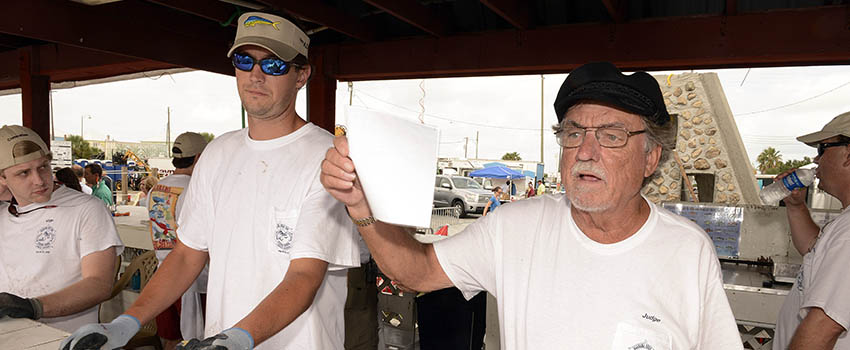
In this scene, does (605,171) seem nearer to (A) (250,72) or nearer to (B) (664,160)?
(B) (664,160)

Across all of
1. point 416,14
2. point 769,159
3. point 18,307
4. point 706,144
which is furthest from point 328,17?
point 769,159

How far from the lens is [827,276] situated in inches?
68.5

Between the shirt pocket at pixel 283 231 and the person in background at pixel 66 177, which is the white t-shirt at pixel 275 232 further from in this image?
the person in background at pixel 66 177

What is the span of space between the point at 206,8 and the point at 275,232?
11.7 feet

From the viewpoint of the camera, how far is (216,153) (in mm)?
1770

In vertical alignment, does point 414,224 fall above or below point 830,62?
below

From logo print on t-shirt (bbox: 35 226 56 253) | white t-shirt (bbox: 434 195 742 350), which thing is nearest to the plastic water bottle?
white t-shirt (bbox: 434 195 742 350)

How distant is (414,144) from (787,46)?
13.7 ft

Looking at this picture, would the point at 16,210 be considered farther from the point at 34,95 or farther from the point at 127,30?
the point at 34,95

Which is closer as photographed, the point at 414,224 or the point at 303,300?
the point at 414,224

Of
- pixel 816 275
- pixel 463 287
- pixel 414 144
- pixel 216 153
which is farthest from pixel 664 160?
pixel 216 153

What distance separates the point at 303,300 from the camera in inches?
54.2

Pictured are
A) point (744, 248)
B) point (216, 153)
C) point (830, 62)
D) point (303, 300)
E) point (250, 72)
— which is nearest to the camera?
point (303, 300)

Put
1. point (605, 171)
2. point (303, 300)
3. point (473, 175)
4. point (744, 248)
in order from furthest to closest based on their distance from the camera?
point (473, 175), point (744, 248), point (303, 300), point (605, 171)
